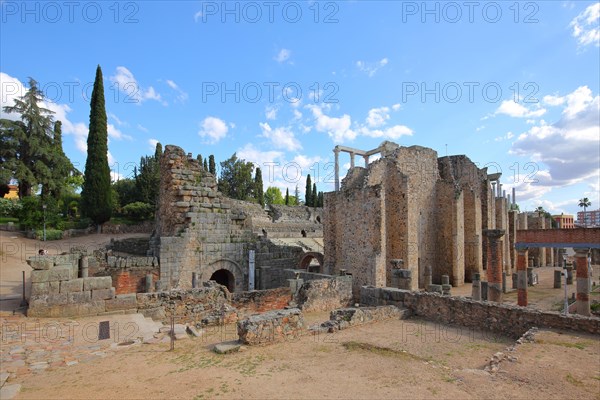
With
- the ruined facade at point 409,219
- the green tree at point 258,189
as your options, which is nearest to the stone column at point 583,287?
the ruined facade at point 409,219

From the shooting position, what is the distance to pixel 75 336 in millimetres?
7016

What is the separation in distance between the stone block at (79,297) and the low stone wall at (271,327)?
14.4 feet

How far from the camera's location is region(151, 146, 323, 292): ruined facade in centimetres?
1381

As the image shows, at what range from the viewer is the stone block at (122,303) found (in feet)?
29.2

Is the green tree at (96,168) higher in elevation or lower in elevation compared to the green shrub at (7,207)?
higher

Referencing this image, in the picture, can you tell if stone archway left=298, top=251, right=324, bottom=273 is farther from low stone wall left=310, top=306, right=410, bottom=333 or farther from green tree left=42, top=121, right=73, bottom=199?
green tree left=42, top=121, right=73, bottom=199

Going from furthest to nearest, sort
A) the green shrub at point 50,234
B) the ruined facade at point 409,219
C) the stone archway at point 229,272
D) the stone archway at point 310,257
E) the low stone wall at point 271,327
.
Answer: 1. the green shrub at point 50,234
2. the stone archway at point 310,257
3. the ruined facade at point 409,219
4. the stone archway at point 229,272
5. the low stone wall at point 271,327

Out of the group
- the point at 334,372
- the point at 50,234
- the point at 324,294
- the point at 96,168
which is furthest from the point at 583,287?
the point at 96,168

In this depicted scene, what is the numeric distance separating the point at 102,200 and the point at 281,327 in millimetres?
28157

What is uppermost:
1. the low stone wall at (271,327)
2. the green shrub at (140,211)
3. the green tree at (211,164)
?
the green tree at (211,164)

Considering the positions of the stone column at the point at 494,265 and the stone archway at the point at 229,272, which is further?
the stone archway at the point at 229,272

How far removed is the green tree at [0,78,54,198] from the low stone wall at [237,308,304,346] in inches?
1317

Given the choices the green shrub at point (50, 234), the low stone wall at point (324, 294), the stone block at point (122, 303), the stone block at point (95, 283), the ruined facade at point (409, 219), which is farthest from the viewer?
the green shrub at point (50, 234)

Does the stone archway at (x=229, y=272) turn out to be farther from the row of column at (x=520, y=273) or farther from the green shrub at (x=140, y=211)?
the green shrub at (x=140, y=211)
